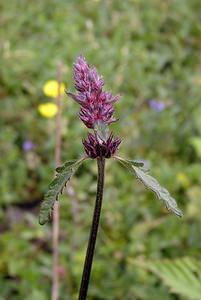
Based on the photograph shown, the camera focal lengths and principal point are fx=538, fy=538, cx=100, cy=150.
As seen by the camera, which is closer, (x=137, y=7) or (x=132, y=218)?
(x=132, y=218)

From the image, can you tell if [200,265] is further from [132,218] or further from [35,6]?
[35,6]

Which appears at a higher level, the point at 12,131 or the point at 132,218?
the point at 12,131

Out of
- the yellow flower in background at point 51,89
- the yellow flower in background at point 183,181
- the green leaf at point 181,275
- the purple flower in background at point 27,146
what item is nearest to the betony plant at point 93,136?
the green leaf at point 181,275

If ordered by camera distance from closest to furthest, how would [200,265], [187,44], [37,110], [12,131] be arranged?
1. [200,265]
2. [12,131]
3. [37,110]
4. [187,44]

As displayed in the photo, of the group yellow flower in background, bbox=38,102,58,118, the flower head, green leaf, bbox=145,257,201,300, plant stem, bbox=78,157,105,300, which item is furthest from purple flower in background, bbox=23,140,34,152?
plant stem, bbox=78,157,105,300

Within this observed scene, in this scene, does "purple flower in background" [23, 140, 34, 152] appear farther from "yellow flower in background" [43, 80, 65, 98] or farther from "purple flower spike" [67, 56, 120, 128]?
"purple flower spike" [67, 56, 120, 128]

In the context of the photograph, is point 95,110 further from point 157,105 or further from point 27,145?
point 157,105

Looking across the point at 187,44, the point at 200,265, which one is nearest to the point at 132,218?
the point at 200,265
